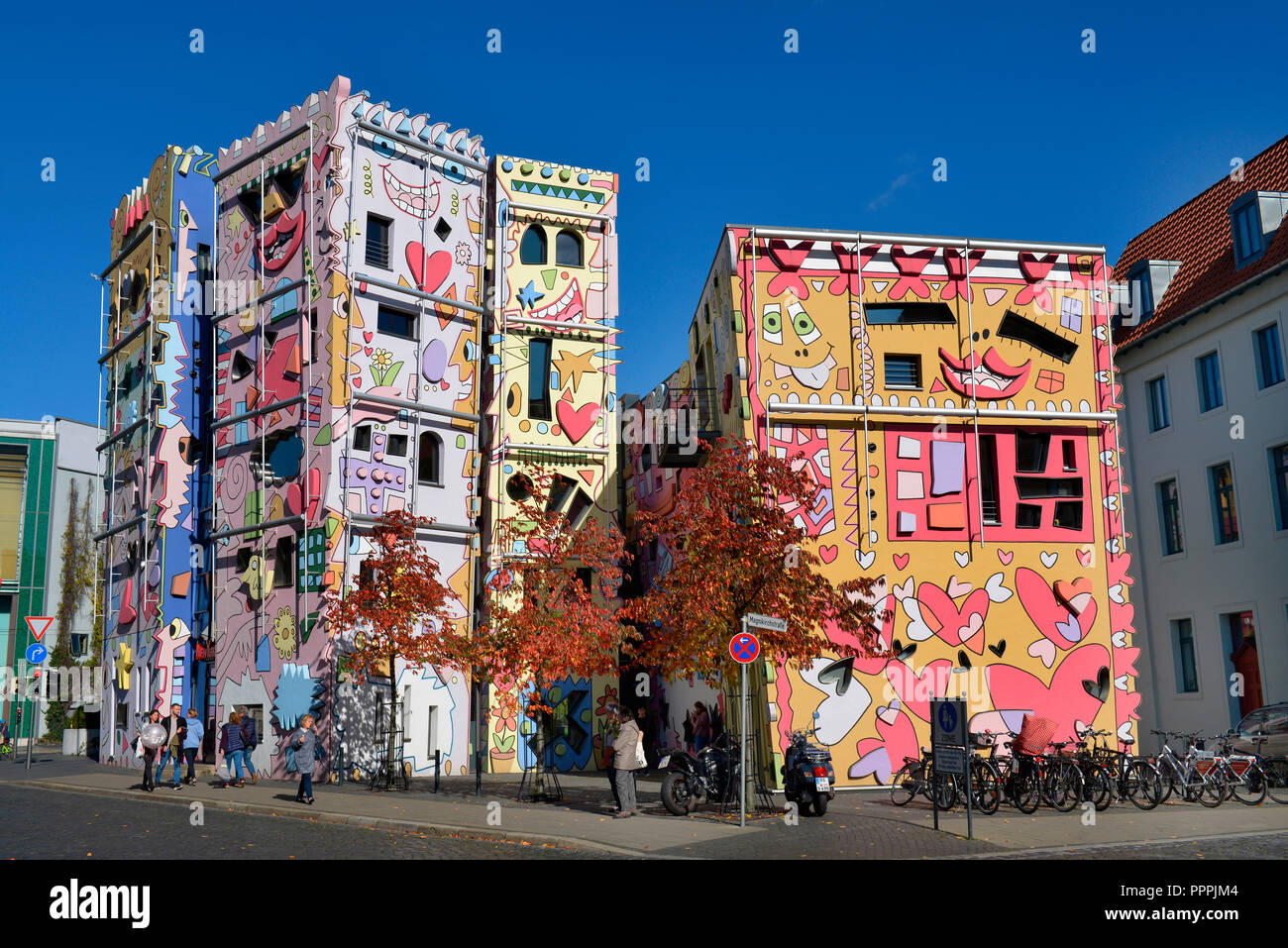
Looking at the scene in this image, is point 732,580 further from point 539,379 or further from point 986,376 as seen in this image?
point 539,379

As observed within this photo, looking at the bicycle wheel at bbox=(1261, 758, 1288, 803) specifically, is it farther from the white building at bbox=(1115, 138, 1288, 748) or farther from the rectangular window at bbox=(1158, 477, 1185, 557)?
the rectangular window at bbox=(1158, 477, 1185, 557)

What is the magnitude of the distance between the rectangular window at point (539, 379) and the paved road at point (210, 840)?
14417 millimetres

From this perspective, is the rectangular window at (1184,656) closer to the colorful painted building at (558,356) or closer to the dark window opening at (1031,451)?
the dark window opening at (1031,451)

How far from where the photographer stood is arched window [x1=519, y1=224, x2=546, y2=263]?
3120cm

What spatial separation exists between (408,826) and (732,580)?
620 cm

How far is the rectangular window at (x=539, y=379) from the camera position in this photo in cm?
3069

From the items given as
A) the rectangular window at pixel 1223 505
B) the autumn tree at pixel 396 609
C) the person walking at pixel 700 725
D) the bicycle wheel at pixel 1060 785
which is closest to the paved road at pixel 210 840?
the autumn tree at pixel 396 609

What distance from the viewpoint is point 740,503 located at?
62.6ft

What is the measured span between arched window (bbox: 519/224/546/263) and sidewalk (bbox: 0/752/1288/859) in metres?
14.9

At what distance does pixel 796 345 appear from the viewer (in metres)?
24.0

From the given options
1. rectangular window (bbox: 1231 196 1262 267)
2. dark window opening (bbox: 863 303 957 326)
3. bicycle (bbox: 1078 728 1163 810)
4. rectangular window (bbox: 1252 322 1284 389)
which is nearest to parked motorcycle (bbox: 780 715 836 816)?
bicycle (bbox: 1078 728 1163 810)
